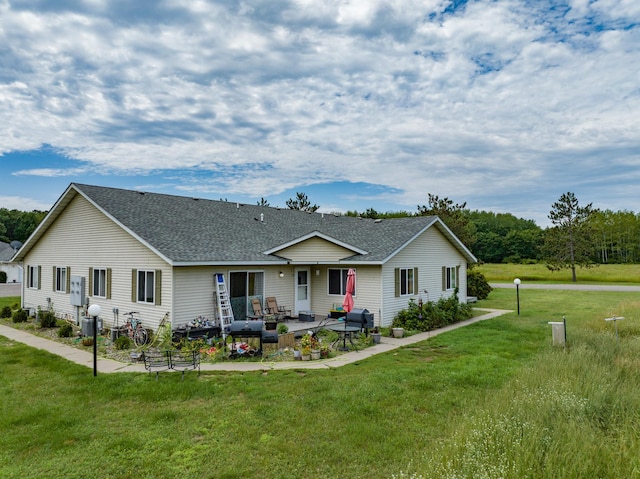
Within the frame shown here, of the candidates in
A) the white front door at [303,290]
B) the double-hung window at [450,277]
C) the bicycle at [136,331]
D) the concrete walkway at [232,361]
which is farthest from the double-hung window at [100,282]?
the double-hung window at [450,277]

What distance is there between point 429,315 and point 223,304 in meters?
8.54

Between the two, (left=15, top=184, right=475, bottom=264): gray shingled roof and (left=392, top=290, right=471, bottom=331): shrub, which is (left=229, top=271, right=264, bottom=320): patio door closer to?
(left=15, top=184, right=475, bottom=264): gray shingled roof

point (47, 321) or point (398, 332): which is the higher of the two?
point (47, 321)

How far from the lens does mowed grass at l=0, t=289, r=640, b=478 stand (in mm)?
4816

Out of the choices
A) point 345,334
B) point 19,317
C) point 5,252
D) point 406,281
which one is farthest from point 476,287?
point 5,252

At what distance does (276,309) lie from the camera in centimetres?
1619

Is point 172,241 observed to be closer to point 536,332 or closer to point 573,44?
point 536,332

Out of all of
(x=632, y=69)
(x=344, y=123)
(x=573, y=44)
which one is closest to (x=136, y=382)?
(x=344, y=123)

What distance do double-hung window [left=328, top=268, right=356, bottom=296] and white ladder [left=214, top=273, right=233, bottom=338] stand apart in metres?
5.13

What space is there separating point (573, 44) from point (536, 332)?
10.9 metres

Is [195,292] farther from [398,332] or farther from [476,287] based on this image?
[476,287]

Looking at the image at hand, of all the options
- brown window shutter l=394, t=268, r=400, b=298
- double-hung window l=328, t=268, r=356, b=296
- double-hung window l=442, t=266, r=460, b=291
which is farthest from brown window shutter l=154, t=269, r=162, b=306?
double-hung window l=442, t=266, r=460, b=291

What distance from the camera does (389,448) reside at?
565cm

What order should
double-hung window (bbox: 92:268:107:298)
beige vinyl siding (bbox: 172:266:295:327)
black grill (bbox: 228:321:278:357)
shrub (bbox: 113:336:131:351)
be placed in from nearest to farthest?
black grill (bbox: 228:321:278:357)
shrub (bbox: 113:336:131:351)
beige vinyl siding (bbox: 172:266:295:327)
double-hung window (bbox: 92:268:107:298)
